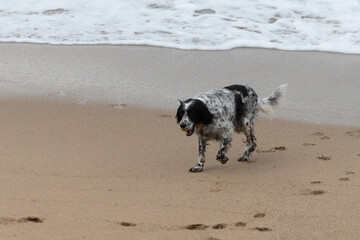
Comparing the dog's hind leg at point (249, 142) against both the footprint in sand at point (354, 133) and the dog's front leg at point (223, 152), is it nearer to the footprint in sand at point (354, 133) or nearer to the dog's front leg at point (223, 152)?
the dog's front leg at point (223, 152)

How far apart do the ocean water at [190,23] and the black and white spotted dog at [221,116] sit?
376cm

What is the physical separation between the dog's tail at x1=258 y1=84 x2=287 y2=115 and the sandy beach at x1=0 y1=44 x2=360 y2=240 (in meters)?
0.35

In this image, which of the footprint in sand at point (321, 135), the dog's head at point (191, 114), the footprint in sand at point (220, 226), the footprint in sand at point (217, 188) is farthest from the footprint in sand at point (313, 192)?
the footprint in sand at point (321, 135)

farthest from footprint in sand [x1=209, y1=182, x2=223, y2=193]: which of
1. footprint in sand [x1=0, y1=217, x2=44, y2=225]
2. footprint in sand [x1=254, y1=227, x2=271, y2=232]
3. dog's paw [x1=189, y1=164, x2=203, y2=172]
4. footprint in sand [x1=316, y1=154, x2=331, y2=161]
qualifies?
footprint in sand [x1=0, y1=217, x2=44, y2=225]

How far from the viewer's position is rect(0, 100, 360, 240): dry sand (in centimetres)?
455

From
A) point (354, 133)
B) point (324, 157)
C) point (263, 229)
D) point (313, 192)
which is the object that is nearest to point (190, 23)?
point (354, 133)

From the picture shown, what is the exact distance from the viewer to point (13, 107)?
833 centimetres

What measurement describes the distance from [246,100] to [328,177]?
5.57 ft

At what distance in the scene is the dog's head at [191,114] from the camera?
6.40 meters

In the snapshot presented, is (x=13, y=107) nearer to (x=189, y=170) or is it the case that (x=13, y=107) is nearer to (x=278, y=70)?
(x=189, y=170)

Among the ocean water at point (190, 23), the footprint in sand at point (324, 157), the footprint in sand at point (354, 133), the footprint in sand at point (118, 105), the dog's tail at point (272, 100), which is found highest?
the ocean water at point (190, 23)

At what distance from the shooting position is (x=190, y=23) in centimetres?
1250

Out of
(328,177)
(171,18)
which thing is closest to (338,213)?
(328,177)

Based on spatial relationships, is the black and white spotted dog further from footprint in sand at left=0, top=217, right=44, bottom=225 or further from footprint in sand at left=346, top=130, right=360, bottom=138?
footprint in sand at left=0, top=217, right=44, bottom=225
